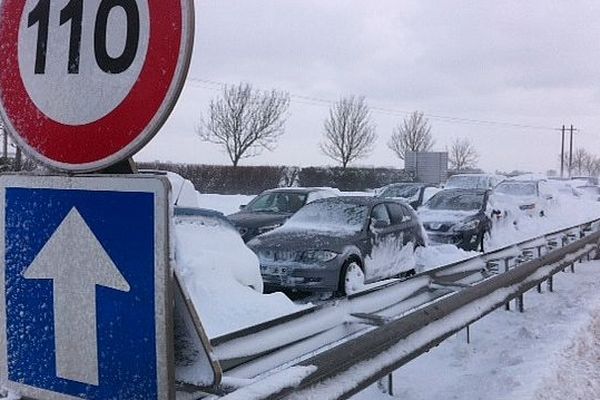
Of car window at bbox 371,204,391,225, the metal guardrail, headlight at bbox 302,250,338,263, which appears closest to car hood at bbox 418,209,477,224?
car window at bbox 371,204,391,225

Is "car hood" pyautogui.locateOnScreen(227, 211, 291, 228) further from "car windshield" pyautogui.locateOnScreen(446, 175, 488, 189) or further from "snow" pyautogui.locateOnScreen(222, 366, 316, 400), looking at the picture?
"car windshield" pyautogui.locateOnScreen(446, 175, 488, 189)

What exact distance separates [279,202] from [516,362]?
10537 millimetres

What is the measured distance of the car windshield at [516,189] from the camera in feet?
80.8

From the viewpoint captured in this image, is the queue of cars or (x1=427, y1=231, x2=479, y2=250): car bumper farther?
(x1=427, y1=231, x2=479, y2=250): car bumper

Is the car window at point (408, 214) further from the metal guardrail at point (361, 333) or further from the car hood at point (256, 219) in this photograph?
the metal guardrail at point (361, 333)

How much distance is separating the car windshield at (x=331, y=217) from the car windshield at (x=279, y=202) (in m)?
3.49

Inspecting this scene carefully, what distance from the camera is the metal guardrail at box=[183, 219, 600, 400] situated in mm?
3270

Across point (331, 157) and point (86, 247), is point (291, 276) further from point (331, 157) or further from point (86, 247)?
point (331, 157)

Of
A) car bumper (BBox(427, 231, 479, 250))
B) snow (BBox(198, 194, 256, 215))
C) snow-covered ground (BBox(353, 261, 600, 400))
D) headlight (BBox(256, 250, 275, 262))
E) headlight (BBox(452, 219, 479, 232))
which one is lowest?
snow (BBox(198, 194, 256, 215))

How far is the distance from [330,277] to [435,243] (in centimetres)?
680

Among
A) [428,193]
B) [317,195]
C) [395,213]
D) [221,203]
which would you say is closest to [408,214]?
[395,213]

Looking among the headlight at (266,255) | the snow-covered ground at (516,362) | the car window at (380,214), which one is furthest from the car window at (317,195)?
the snow-covered ground at (516,362)

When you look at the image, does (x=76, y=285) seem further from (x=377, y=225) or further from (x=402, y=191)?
(x=402, y=191)

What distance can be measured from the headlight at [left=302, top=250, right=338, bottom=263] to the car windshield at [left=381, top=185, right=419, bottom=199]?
1693 centimetres
